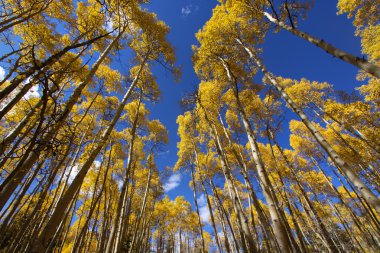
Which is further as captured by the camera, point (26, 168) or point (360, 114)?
point (360, 114)

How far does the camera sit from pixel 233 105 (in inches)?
412

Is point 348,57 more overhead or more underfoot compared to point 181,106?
more underfoot

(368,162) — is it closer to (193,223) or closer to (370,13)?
(370,13)

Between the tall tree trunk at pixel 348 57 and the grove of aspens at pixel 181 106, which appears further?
the grove of aspens at pixel 181 106

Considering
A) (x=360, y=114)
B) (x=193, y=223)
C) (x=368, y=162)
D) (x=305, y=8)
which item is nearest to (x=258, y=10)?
(x=305, y=8)

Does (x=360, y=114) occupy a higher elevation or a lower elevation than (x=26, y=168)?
higher

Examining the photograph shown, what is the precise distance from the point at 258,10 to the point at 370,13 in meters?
6.93

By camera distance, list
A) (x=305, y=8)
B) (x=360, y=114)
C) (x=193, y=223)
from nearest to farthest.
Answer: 1. (x=305, y=8)
2. (x=360, y=114)
3. (x=193, y=223)

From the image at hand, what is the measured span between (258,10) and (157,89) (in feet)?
17.8

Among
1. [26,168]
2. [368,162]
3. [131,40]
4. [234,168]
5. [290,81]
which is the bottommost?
[26,168]

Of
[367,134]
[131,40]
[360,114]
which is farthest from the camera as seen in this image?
[367,134]

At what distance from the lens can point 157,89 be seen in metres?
9.23

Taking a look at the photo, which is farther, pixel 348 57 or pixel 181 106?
pixel 181 106

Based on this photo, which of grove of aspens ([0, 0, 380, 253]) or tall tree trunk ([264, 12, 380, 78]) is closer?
tall tree trunk ([264, 12, 380, 78])
